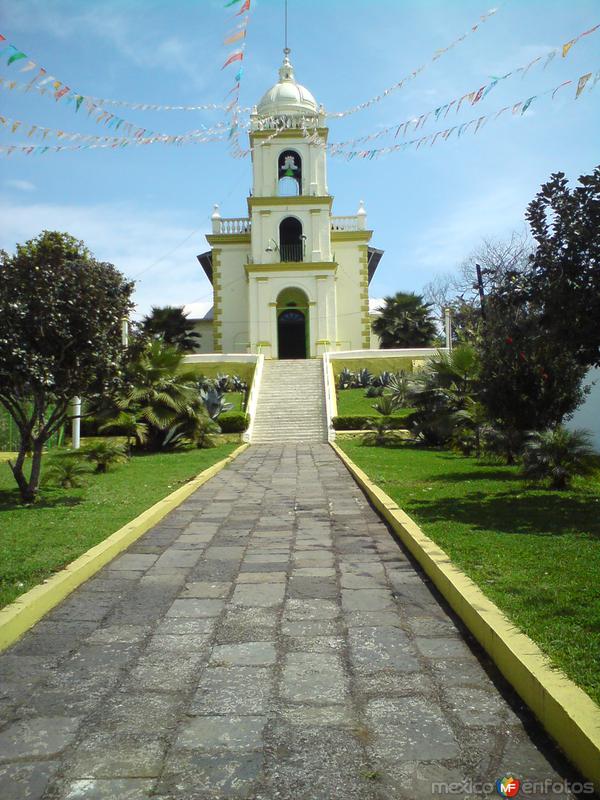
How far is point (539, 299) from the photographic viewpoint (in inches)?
331

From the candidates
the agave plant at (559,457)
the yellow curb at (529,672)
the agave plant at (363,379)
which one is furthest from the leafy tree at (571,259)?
the agave plant at (363,379)

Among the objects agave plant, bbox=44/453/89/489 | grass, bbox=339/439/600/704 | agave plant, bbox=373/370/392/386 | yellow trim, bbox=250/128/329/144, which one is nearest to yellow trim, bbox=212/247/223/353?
yellow trim, bbox=250/128/329/144

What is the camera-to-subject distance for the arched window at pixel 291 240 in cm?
3188

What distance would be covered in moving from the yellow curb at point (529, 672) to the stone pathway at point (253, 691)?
0.34 ft

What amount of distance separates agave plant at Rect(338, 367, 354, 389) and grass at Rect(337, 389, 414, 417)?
0.62 meters

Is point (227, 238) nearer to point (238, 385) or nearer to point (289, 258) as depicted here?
point (289, 258)

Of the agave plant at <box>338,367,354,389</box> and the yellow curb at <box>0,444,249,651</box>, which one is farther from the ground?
the agave plant at <box>338,367,354,389</box>

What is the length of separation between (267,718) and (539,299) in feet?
21.7

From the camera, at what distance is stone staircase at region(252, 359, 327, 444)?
2006 cm

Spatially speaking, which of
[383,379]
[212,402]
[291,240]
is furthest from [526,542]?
[291,240]

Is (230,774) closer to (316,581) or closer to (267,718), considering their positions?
(267,718)

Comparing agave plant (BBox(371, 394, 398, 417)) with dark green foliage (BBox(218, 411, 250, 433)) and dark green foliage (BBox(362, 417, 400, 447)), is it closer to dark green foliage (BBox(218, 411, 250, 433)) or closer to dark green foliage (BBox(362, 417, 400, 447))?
dark green foliage (BBox(362, 417, 400, 447))

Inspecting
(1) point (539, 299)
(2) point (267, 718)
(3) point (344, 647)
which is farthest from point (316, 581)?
(1) point (539, 299)

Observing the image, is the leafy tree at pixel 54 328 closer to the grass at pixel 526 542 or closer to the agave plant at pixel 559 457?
the grass at pixel 526 542
